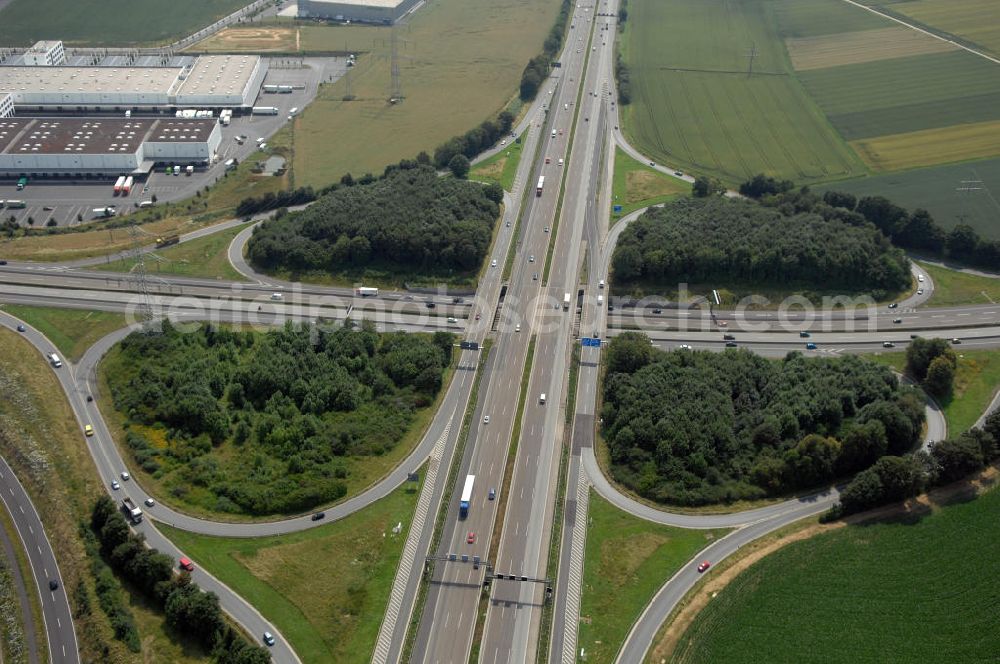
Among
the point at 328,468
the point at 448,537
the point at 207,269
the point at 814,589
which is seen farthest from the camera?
the point at 207,269

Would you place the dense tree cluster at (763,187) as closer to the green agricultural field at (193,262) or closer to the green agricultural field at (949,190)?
the green agricultural field at (949,190)

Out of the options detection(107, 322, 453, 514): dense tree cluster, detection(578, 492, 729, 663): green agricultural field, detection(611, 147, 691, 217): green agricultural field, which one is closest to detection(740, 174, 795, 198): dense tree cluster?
detection(611, 147, 691, 217): green agricultural field

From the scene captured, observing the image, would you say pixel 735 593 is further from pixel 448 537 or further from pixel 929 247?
pixel 929 247

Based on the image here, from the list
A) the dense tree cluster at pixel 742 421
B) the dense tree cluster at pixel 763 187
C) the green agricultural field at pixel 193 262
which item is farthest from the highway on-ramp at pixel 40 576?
the dense tree cluster at pixel 763 187

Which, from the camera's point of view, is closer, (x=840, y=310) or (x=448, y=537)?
(x=448, y=537)

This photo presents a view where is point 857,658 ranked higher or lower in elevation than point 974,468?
lower

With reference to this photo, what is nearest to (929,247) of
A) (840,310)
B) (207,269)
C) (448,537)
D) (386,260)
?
(840,310)

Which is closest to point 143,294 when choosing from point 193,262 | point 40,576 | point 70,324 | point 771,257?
point 70,324
